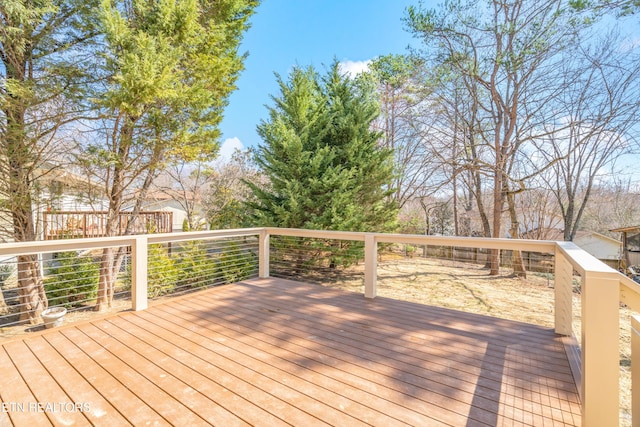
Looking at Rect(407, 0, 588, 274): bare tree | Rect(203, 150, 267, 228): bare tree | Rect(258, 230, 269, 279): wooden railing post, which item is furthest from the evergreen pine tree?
Rect(203, 150, 267, 228): bare tree

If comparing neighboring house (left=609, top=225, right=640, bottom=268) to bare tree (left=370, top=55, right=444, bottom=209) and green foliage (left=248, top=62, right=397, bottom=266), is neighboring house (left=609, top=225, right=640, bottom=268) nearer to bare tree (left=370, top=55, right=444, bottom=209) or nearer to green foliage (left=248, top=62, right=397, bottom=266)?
bare tree (left=370, top=55, right=444, bottom=209)

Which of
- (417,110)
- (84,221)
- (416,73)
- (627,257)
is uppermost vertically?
(416,73)

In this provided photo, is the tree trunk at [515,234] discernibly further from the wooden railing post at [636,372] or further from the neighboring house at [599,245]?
the wooden railing post at [636,372]

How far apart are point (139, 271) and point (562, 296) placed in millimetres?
4187

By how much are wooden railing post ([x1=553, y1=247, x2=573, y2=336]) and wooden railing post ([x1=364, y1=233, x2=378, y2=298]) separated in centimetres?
176

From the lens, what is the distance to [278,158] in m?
6.84

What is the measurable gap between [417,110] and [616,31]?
510 cm

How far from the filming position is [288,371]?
204 centimetres

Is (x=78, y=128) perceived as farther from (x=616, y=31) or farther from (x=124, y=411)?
(x=616, y=31)

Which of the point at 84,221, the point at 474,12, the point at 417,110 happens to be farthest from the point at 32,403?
the point at 417,110

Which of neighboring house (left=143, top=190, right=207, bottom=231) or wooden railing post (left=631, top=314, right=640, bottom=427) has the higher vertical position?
neighboring house (left=143, top=190, right=207, bottom=231)

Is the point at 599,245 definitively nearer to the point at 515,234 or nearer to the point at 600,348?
the point at 515,234

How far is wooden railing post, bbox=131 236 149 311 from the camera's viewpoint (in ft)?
10.2

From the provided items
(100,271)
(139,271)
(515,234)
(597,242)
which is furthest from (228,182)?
(597,242)
